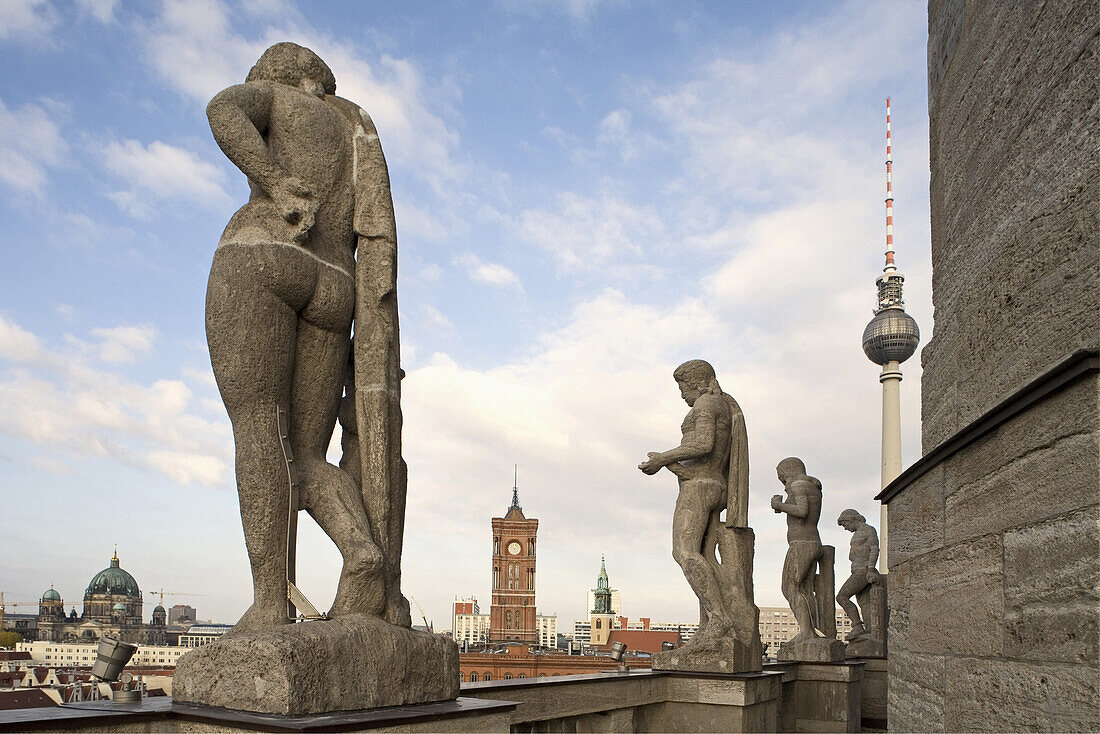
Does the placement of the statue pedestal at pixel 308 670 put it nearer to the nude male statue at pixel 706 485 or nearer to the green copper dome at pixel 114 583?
the nude male statue at pixel 706 485

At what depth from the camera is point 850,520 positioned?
578 inches

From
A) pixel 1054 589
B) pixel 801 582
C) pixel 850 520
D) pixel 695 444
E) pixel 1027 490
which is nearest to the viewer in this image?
Answer: pixel 1054 589

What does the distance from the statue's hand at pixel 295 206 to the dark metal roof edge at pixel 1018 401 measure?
2.54 metres

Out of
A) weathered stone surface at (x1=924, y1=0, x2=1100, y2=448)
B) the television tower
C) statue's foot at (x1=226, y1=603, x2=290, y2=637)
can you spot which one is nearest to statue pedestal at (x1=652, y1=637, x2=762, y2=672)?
weathered stone surface at (x1=924, y1=0, x2=1100, y2=448)

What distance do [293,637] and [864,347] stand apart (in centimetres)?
8989

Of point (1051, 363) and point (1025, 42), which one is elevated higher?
point (1025, 42)

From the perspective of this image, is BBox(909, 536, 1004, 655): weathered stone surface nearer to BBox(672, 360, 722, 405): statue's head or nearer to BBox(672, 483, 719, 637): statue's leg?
BBox(672, 483, 719, 637): statue's leg

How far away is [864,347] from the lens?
87.9 meters

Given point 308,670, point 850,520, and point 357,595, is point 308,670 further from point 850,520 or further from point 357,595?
point 850,520

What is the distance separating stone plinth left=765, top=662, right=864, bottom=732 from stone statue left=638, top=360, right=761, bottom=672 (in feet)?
7.67

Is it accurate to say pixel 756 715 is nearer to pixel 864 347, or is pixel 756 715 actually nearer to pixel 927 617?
pixel 927 617

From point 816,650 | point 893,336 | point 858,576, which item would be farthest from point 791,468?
point 893,336

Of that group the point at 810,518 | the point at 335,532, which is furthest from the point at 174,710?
the point at 810,518

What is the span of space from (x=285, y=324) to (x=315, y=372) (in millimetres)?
253
